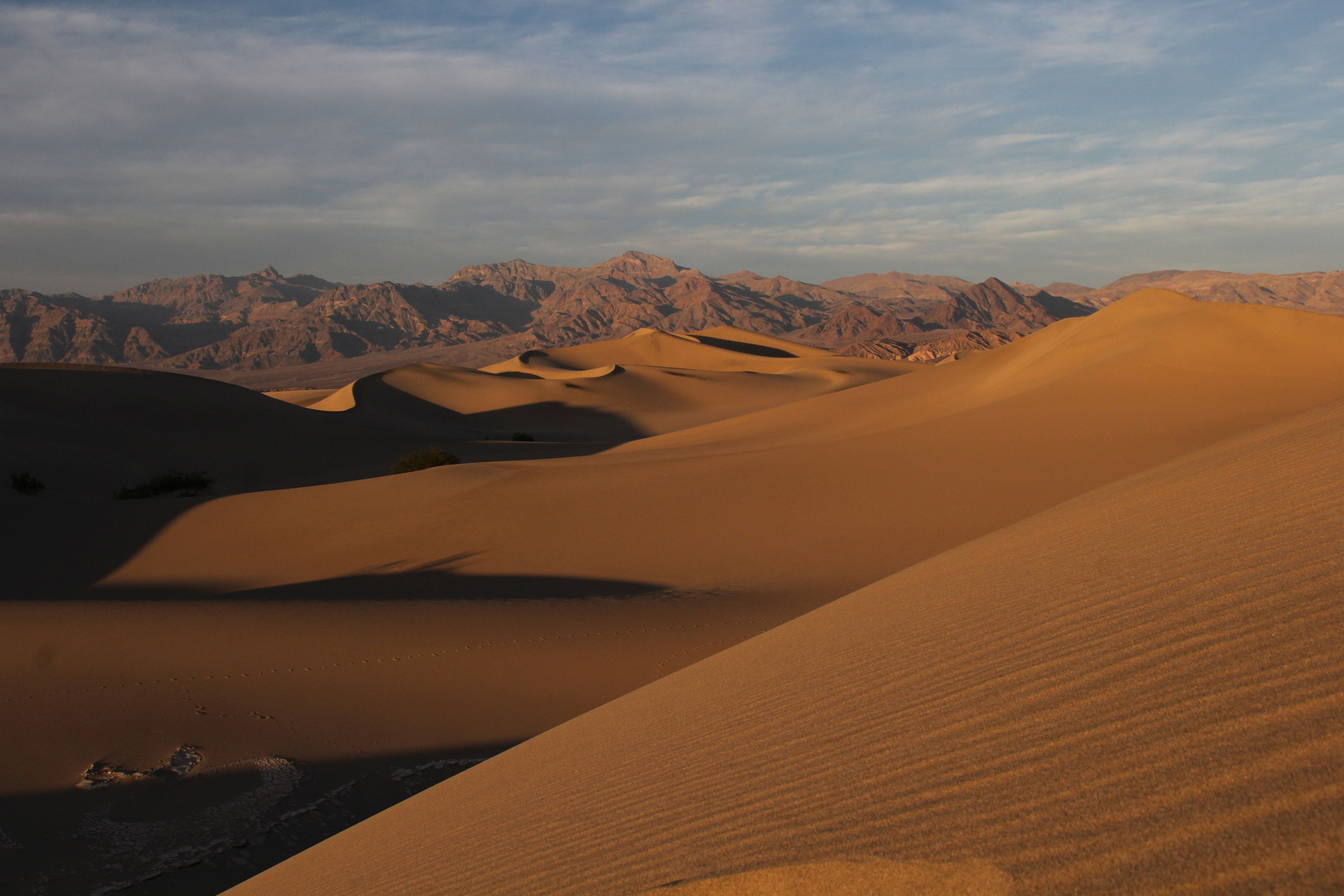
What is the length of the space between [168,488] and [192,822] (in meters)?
22.8

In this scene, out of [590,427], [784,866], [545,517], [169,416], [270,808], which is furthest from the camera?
[590,427]

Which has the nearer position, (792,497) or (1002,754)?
(1002,754)

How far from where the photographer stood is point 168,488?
2542cm

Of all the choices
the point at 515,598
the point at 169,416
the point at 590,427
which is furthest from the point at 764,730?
the point at 590,427

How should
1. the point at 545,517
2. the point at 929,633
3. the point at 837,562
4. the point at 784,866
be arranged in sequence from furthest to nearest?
the point at 545,517, the point at 837,562, the point at 929,633, the point at 784,866

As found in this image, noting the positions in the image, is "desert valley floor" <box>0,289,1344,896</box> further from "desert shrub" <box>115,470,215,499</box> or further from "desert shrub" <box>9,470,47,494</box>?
"desert shrub" <box>115,470,215,499</box>

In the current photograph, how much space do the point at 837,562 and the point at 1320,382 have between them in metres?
12.9

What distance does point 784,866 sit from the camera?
2139 mm

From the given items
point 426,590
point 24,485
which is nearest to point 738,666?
point 426,590

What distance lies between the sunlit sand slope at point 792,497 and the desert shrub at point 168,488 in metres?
9.88

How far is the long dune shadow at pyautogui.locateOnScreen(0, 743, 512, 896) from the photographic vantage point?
5062 mm

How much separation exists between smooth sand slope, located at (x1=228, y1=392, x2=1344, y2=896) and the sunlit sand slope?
658 cm

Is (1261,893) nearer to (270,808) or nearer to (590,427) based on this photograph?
(270,808)

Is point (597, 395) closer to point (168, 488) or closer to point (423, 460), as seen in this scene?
point (423, 460)
